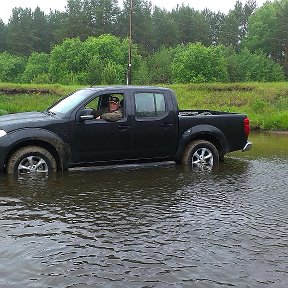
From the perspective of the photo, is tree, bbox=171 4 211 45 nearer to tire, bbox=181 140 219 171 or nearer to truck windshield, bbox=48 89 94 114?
tire, bbox=181 140 219 171

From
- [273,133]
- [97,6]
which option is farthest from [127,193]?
[97,6]

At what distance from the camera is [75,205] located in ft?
22.4

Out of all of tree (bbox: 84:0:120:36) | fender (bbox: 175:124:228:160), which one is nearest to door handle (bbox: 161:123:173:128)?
fender (bbox: 175:124:228:160)

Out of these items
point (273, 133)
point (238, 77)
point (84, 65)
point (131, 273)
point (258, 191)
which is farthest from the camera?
point (238, 77)

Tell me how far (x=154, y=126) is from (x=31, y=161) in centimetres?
251

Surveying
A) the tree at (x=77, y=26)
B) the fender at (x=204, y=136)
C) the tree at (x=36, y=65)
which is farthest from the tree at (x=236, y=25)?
the fender at (x=204, y=136)

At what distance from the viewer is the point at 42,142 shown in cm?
888

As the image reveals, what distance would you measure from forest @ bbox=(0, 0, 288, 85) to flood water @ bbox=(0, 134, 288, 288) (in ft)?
185

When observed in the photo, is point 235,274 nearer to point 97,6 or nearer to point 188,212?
point 188,212

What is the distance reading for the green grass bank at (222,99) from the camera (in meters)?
23.1

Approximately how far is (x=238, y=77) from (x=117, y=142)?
75534 millimetres

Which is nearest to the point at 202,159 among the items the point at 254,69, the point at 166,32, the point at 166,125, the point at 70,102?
the point at 166,125

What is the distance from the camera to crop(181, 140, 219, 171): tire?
10.2m

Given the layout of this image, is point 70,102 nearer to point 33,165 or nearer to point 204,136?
point 33,165
